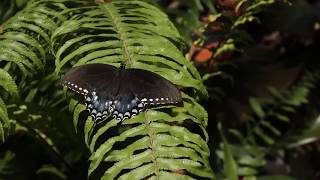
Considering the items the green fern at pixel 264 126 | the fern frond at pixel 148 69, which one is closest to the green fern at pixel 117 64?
the fern frond at pixel 148 69

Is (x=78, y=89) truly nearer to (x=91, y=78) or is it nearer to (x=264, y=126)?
(x=91, y=78)

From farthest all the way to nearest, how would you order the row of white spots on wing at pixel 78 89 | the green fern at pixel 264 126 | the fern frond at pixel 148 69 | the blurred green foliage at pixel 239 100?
the green fern at pixel 264 126
the blurred green foliage at pixel 239 100
the row of white spots on wing at pixel 78 89
the fern frond at pixel 148 69

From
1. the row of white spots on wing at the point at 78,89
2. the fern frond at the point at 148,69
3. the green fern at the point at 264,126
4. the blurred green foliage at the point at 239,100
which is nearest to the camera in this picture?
the fern frond at the point at 148,69

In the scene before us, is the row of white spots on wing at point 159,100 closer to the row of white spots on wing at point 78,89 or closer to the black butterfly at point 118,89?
the black butterfly at point 118,89

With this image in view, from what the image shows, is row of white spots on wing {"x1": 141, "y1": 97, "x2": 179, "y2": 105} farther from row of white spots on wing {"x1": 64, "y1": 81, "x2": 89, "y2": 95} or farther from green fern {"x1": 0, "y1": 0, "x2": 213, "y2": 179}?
row of white spots on wing {"x1": 64, "y1": 81, "x2": 89, "y2": 95}

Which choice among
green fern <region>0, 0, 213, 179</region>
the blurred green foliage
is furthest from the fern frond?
the blurred green foliage

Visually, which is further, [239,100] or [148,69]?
[239,100]

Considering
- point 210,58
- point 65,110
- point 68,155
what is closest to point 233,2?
point 210,58

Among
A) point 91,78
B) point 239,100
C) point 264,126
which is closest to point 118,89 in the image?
point 91,78

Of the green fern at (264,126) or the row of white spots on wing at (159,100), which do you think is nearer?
the row of white spots on wing at (159,100)
